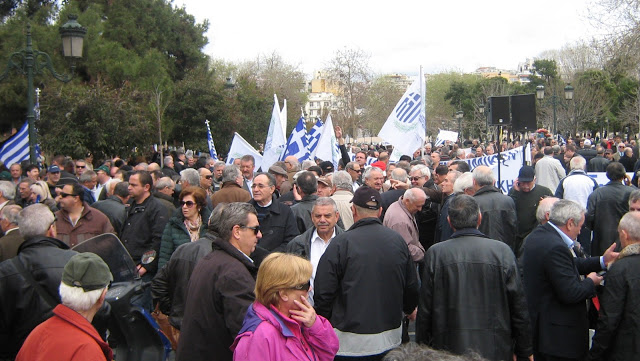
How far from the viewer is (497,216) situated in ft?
21.4

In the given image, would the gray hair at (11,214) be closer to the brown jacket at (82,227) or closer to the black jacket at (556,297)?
the brown jacket at (82,227)

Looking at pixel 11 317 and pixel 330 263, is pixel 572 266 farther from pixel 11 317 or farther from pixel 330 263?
pixel 11 317

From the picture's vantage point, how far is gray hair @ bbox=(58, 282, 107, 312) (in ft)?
10.6

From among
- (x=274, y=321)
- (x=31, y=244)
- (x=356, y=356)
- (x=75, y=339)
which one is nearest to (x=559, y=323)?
(x=356, y=356)

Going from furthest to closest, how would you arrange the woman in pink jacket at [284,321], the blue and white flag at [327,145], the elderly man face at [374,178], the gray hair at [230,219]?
1. the blue and white flag at [327,145]
2. the elderly man face at [374,178]
3. the gray hair at [230,219]
4. the woman in pink jacket at [284,321]

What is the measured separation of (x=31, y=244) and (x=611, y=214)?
7011 millimetres

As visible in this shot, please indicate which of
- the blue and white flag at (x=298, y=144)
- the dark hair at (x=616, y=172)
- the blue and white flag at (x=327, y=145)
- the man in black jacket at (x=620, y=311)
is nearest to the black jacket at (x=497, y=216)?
the man in black jacket at (x=620, y=311)

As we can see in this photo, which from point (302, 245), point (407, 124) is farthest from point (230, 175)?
point (407, 124)

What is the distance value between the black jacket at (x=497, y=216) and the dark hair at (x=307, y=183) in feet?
5.84

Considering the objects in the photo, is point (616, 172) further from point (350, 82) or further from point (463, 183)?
point (350, 82)

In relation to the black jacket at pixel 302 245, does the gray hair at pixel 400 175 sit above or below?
above

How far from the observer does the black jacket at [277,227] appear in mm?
6277

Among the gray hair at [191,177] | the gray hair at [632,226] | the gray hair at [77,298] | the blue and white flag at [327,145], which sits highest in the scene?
the blue and white flag at [327,145]

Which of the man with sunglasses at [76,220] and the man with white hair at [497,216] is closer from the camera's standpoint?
the man with white hair at [497,216]
